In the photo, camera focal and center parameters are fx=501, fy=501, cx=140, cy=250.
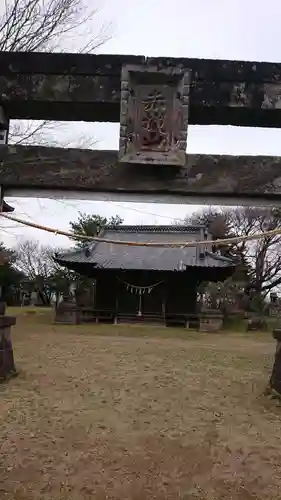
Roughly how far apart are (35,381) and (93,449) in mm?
3467

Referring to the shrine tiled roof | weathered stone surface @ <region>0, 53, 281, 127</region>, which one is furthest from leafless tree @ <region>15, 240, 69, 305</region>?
weathered stone surface @ <region>0, 53, 281, 127</region>

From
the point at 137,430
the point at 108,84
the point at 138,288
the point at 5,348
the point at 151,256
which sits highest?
the point at 151,256

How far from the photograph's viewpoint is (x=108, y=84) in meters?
3.88

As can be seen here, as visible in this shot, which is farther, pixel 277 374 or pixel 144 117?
pixel 277 374

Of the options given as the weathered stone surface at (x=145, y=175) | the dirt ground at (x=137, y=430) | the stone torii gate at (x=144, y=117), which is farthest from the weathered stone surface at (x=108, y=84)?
the dirt ground at (x=137, y=430)

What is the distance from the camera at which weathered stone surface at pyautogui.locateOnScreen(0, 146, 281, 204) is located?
11.9 feet

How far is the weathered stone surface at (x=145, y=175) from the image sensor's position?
3619 millimetres

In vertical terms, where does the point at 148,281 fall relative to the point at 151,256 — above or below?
below

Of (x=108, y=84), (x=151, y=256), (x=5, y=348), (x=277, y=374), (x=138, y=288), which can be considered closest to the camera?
(x=108, y=84)

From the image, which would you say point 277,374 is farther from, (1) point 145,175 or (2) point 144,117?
(2) point 144,117

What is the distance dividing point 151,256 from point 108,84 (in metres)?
19.9

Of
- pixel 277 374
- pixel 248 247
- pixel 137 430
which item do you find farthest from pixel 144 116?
Answer: pixel 248 247

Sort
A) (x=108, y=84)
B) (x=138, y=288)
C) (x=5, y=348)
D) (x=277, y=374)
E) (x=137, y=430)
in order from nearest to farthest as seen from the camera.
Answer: (x=108, y=84), (x=137, y=430), (x=277, y=374), (x=5, y=348), (x=138, y=288)

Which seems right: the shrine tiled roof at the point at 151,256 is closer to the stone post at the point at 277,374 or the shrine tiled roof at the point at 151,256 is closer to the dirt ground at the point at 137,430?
the dirt ground at the point at 137,430
